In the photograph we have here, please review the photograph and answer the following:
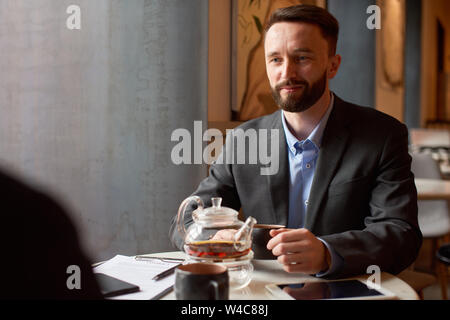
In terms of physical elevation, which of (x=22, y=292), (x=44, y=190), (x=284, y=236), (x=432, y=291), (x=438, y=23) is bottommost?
(x=432, y=291)

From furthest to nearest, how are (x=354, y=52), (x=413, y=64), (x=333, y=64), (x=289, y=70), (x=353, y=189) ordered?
(x=413, y=64) < (x=354, y=52) < (x=333, y=64) < (x=289, y=70) < (x=353, y=189)

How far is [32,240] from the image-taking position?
1.46 feet

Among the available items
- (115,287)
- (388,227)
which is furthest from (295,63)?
(115,287)

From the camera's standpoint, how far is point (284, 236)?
3.67ft

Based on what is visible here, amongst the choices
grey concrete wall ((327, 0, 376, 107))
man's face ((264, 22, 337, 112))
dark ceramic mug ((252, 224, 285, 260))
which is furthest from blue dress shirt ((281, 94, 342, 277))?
grey concrete wall ((327, 0, 376, 107))

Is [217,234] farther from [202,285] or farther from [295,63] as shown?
[295,63]

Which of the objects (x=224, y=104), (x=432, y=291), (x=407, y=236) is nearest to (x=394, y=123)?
(x=407, y=236)

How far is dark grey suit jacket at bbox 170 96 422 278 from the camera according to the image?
4.44ft

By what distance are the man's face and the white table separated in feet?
2.06

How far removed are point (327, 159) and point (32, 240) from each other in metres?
1.25

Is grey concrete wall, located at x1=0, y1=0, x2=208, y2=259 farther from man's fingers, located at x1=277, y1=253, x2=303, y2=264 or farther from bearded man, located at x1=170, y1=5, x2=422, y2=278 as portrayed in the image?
man's fingers, located at x1=277, y1=253, x2=303, y2=264

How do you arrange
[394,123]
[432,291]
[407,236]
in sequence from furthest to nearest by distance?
[432,291], [394,123], [407,236]
